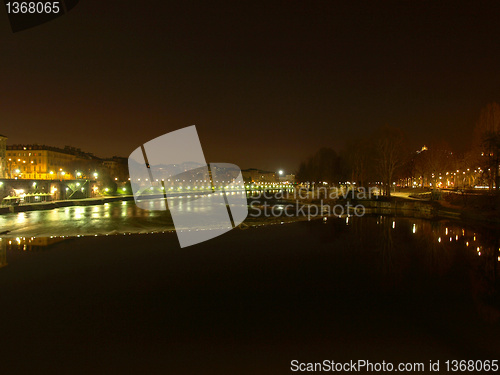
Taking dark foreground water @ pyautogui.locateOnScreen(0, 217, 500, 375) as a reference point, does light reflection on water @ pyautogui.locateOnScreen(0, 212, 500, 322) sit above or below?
below

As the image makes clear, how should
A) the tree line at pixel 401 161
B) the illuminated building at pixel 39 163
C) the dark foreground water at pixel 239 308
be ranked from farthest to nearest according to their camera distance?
the illuminated building at pixel 39 163, the tree line at pixel 401 161, the dark foreground water at pixel 239 308

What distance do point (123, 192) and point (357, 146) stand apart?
46.3 metres

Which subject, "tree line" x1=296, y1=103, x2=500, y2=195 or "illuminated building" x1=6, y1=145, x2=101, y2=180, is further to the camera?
"illuminated building" x1=6, y1=145, x2=101, y2=180

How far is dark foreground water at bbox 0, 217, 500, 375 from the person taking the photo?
4883 millimetres

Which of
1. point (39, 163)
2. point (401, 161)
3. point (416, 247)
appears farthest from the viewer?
point (39, 163)

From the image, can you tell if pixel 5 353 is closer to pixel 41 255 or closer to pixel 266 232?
pixel 41 255

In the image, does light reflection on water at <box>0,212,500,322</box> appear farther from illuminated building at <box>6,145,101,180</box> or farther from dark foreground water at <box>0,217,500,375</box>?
illuminated building at <box>6,145,101,180</box>

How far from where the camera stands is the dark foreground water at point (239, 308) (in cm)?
488

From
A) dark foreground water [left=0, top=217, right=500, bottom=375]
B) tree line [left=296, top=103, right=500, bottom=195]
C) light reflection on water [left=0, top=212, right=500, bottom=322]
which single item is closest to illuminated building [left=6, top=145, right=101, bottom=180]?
tree line [left=296, top=103, right=500, bottom=195]

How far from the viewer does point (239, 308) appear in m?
6.62

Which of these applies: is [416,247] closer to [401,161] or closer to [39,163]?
[401,161]

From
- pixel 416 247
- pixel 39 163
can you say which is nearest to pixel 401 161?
pixel 416 247

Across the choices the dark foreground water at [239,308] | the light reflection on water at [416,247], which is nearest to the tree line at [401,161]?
the light reflection on water at [416,247]

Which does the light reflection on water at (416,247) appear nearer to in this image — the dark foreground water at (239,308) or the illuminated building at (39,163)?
the dark foreground water at (239,308)
